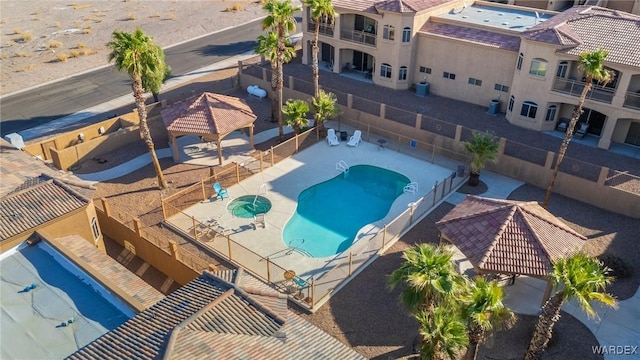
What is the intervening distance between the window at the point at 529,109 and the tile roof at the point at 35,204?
91.8 feet

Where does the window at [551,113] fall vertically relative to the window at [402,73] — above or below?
below

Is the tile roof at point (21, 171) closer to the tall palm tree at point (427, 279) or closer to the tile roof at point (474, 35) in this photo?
the tall palm tree at point (427, 279)

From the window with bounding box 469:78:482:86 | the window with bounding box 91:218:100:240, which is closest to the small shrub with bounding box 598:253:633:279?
the window with bounding box 469:78:482:86

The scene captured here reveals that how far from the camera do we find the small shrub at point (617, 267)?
22438mm

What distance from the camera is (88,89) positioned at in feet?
141

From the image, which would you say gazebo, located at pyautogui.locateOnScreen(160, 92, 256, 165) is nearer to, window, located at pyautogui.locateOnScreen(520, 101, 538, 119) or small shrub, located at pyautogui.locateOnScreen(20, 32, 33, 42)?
window, located at pyautogui.locateOnScreen(520, 101, 538, 119)

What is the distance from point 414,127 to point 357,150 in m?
4.03

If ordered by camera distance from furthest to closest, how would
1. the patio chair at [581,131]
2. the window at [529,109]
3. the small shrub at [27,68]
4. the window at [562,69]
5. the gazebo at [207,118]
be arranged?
the small shrub at [27,68]
the window at [529,109]
the patio chair at [581,131]
the window at [562,69]
the gazebo at [207,118]

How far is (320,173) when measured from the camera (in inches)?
1219

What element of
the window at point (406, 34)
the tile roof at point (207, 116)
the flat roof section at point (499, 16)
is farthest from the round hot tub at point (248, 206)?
the flat roof section at point (499, 16)

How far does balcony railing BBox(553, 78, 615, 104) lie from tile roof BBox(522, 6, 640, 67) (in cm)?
208

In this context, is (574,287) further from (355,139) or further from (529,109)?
(529,109)

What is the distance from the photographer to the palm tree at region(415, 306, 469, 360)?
46.8ft

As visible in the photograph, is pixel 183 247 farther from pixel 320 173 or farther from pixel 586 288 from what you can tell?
pixel 586 288
